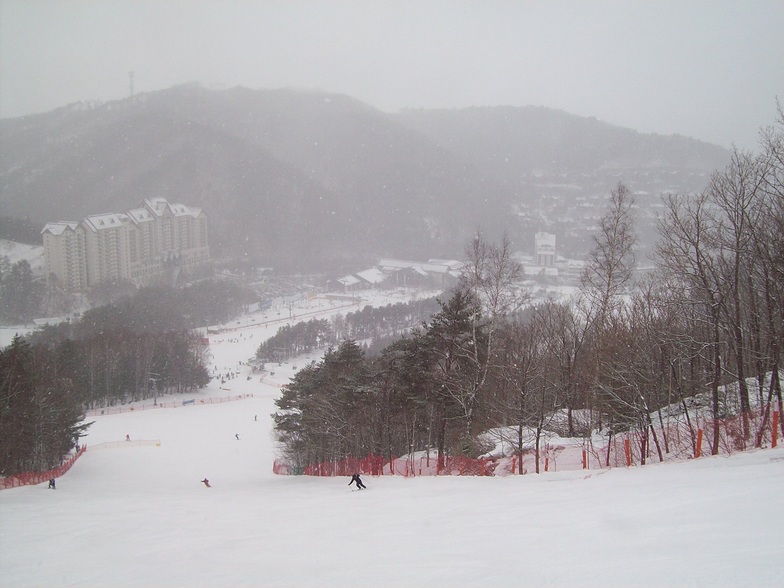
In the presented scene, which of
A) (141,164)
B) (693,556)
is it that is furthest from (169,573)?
(141,164)

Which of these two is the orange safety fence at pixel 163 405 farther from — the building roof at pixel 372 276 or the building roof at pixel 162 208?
the building roof at pixel 162 208

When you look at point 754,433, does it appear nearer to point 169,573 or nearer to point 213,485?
point 169,573

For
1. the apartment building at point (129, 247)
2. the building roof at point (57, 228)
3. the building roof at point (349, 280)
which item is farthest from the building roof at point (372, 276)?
the building roof at point (57, 228)

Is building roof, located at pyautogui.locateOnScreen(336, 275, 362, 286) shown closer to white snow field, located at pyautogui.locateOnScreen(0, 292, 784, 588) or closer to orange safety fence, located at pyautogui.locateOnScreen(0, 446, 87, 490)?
orange safety fence, located at pyautogui.locateOnScreen(0, 446, 87, 490)

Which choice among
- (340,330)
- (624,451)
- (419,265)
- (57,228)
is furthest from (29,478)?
(419,265)

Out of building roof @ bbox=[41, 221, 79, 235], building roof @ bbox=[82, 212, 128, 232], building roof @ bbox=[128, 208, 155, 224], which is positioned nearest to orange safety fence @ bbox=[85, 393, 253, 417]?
building roof @ bbox=[41, 221, 79, 235]

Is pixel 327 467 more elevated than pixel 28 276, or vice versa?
pixel 28 276

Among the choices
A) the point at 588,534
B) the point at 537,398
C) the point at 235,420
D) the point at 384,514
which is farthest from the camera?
the point at 235,420

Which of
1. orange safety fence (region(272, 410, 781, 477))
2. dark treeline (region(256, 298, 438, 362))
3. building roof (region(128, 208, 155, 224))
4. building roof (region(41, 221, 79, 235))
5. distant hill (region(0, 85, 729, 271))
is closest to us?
orange safety fence (region(272, 410, 781, 477))
